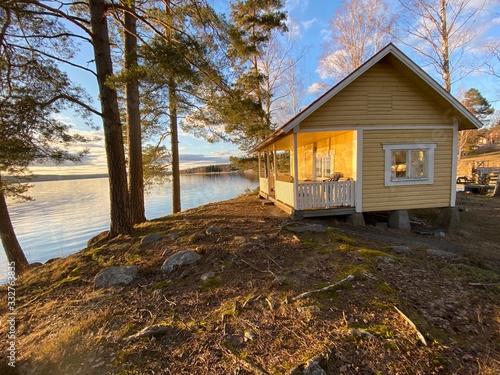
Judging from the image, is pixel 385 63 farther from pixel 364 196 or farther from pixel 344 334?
pixel 344 334

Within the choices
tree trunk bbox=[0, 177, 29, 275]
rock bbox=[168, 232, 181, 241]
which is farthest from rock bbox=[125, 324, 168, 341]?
tree trunk bbox=[0, 177, 29, 275]

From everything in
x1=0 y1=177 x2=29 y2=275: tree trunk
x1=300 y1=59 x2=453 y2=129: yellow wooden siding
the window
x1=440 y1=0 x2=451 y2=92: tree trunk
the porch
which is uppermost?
x1=440 y1=0 x2=451 y2=92: tree trunk

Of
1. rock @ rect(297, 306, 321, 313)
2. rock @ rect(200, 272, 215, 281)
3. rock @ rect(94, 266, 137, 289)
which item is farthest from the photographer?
rock @ rect(94, 266, 137, 289)

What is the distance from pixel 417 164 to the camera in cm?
775

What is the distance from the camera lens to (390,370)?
190cm

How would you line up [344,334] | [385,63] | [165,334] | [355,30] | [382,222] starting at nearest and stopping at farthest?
[344,334]
[165,334]
[385,63]
[382,222]
[355,30]

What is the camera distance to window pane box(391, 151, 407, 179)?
300 inches

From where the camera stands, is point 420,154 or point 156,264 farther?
point 420,154

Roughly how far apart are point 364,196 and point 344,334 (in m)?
6.07

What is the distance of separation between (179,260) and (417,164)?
7.93 metres

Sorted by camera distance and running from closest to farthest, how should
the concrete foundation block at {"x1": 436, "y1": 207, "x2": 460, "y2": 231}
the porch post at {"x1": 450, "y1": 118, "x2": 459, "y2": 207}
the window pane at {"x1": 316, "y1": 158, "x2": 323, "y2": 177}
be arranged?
the porch post at {"x1": 450, "y1": 118, "x2": 459, "y2": 207} → the concrete foundation block at {"x1": 436, "y1": 207, "x2": 460, "y2": 231} → the window pane at {"x1": 316, "y1": 158, "x2": 323, "y2": 177}

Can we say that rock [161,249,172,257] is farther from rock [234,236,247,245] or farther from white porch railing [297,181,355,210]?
white porch railing [297,181,355,210]

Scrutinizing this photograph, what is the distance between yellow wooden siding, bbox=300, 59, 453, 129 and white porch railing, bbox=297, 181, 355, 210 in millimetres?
1813

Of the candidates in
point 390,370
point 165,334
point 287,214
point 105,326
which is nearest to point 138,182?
point 287,214
